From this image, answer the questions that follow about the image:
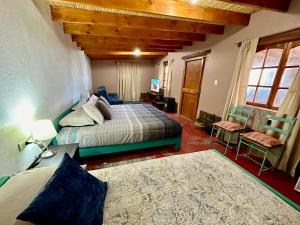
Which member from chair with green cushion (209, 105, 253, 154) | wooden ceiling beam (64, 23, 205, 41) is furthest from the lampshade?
chair with green cushion (209, 105, 253, 154)

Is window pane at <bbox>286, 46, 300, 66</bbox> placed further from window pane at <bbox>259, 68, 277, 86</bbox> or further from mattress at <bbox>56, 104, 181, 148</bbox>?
mattress at <bbox>56, 104, 181, 148</bbox>

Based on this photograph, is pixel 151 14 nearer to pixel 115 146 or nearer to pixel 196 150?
pixel 115 146

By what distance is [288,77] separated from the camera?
2117 mm

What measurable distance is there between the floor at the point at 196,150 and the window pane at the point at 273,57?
170cm

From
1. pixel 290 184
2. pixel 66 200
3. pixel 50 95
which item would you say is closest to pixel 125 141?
pixel 50 95

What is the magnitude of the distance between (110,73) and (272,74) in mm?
6376

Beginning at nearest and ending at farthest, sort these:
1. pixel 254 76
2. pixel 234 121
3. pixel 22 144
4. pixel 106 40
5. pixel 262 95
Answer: pixel 22 144, pixel 262 95, pixel 254 76, pixel 234 121, pixel 106 40

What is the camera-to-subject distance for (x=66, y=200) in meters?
0.68

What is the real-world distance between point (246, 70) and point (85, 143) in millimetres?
3031

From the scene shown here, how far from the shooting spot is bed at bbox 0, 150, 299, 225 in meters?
0.83

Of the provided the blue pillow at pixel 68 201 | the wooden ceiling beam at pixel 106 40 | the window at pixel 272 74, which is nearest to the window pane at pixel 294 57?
the window at pixel 272 74

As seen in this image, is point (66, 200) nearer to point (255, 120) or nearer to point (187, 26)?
point (255, 120)

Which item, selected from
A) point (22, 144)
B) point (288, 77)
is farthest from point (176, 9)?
point (22, 144)

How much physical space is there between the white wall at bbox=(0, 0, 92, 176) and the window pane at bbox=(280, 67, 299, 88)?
3.34 metres
